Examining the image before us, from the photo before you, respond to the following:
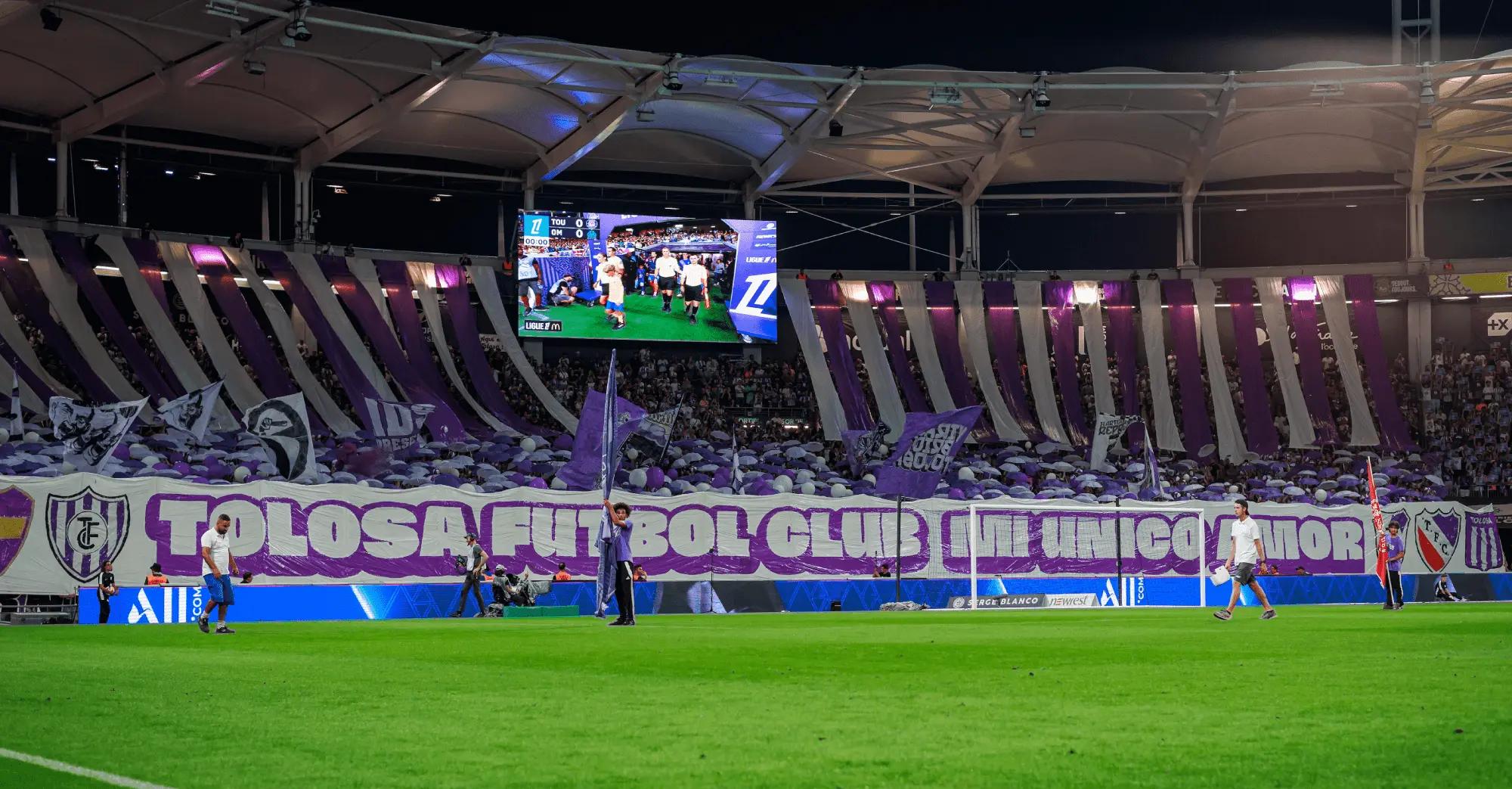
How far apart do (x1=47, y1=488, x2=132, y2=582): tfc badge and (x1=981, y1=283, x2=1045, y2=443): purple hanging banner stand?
105 feet

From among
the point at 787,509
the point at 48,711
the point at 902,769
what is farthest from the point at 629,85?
the point at 902,769

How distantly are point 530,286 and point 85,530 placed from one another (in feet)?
79.8

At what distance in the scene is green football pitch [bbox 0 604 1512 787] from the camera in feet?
21.7

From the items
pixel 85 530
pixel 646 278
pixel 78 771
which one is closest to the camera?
pixel 78 771

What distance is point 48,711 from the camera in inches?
370

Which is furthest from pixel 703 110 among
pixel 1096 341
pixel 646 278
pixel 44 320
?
pixel 44 320

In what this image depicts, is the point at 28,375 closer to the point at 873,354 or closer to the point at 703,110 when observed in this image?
the point at 703,110

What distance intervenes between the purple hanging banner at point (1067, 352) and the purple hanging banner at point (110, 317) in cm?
2904

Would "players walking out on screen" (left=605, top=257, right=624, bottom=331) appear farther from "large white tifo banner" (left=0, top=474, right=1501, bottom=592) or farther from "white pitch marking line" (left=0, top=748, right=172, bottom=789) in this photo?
"white pitch marking line" (left=0, top=748, right=172, bottom=789)

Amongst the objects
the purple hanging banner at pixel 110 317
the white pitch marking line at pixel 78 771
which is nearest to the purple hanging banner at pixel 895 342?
the purple hanging banner at pixel 110 317

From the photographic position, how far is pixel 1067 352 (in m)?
55.7

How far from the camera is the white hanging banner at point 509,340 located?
4981cm

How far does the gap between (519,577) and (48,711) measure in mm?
21691

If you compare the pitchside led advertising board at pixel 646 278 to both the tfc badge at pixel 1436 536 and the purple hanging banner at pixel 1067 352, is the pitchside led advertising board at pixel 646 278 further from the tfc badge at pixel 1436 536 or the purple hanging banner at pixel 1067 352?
the tfc badge at pixel 1436 536
